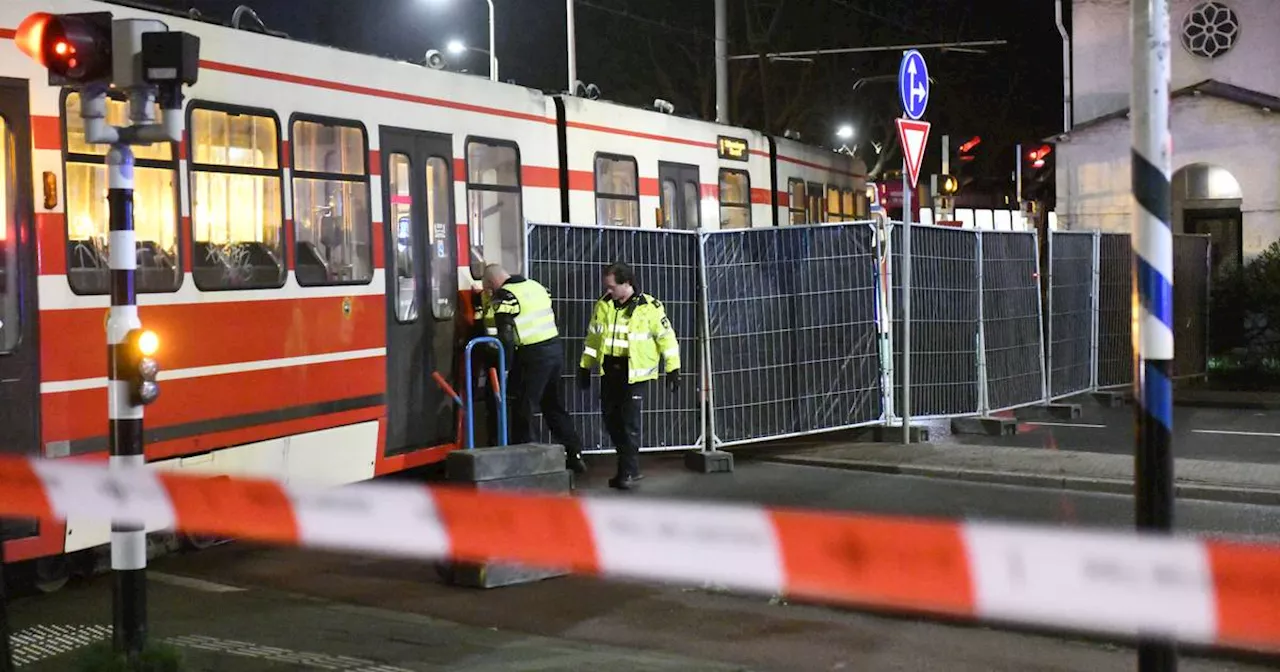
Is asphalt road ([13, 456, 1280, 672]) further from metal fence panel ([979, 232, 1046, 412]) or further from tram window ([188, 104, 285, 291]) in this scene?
metal fence panel ([979, 232, 1046, 412])

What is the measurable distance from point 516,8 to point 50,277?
34.9 metres

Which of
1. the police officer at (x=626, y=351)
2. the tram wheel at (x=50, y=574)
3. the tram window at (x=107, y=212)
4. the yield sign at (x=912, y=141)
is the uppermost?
the yield sign at (x=912, y=141)

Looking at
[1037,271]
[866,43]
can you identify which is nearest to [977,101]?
[866,43]

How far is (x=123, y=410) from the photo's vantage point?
653 cm

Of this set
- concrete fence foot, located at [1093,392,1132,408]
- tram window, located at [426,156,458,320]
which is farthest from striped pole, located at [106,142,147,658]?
concrete fence foot, located at [1093,392,1132,408]

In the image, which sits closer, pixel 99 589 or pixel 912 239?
pixel 99 589

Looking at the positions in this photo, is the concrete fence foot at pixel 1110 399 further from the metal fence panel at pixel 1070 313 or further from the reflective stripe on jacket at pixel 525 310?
the reflective stripe on jacket at pixel 525 310

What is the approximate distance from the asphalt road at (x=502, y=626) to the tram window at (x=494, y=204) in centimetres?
366

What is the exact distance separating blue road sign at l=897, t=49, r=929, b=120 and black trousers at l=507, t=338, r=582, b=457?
388cm

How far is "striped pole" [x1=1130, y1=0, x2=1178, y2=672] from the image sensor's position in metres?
4.72

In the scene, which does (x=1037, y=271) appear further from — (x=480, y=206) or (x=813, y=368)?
(x=480, y=206)

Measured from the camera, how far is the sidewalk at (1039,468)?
1117 cm

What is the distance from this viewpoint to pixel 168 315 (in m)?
9.14

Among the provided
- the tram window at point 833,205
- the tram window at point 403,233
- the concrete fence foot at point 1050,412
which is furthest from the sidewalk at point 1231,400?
the tram window at point 403,233
